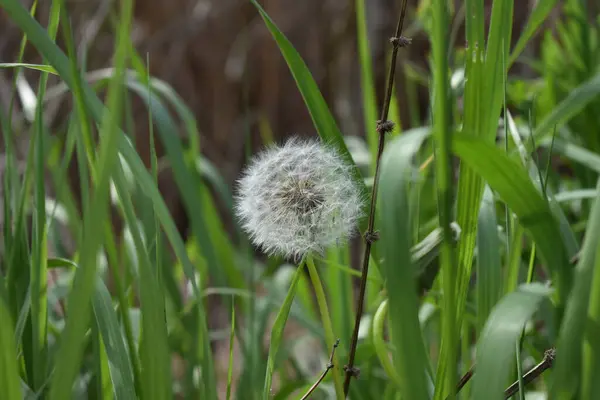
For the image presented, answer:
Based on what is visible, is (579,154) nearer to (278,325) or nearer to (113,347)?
(278,325)

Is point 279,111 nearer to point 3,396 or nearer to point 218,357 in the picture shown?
point 218,357

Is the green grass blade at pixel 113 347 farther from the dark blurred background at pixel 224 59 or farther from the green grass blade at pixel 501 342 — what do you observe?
the dark blurred background at pixel 224 59

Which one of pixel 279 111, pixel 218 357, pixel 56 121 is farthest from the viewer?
pixel 279 111

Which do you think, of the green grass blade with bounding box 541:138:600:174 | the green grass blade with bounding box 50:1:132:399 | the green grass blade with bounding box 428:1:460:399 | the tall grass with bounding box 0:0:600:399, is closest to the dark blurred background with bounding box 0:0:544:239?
the green grass blade with bounding box 541:138:600:174

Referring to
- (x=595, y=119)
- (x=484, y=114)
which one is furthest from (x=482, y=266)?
(x=595, y=119)

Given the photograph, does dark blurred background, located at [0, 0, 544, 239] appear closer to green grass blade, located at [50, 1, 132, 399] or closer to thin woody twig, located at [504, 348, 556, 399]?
thin woody twig, located at [504, 348, 556, 399]

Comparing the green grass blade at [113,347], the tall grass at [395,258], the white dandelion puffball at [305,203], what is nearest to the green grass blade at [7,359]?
the tall grass at [395,258]

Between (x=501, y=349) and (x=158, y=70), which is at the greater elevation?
(x=158, y=70)
